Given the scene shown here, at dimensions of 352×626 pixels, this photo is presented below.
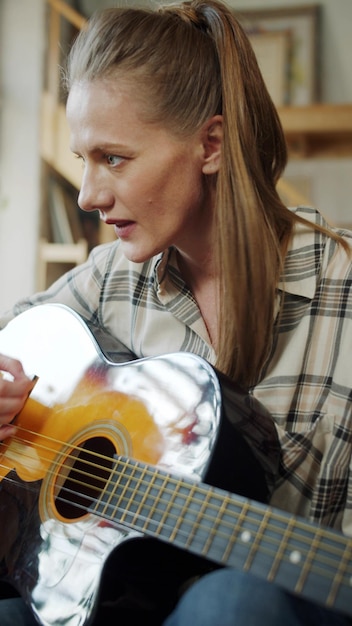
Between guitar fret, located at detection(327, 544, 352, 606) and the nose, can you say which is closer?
guitar fret, located at detection(327, 544, 352, 606)

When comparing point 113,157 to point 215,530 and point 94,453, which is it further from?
point 215,530

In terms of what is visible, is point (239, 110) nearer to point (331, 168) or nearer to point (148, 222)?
point (148, 222)

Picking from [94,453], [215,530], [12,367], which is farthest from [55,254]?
[215,530]

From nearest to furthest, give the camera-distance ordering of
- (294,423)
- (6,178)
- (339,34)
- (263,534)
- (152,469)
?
(263,534), (152,469), (294,423), (6,178), (339,34)

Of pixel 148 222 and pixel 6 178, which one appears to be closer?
pixel 148 222

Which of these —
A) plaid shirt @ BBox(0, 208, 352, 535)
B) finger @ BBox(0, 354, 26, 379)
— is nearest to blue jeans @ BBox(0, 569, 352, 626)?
plaid shirt @ BBox(0, 208, 352, 535)

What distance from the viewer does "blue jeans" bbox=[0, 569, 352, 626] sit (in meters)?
0.62

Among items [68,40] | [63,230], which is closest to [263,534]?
[63,230]

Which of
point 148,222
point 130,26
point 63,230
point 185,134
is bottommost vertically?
point 63,230

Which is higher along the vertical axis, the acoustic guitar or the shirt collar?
the shirt collar

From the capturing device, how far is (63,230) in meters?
3.45

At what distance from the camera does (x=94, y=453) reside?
2.96ft

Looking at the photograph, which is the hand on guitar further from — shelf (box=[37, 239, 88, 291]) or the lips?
shelf (box=[37, 239, 88, 291])

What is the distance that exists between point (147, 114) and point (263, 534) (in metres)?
0.62
